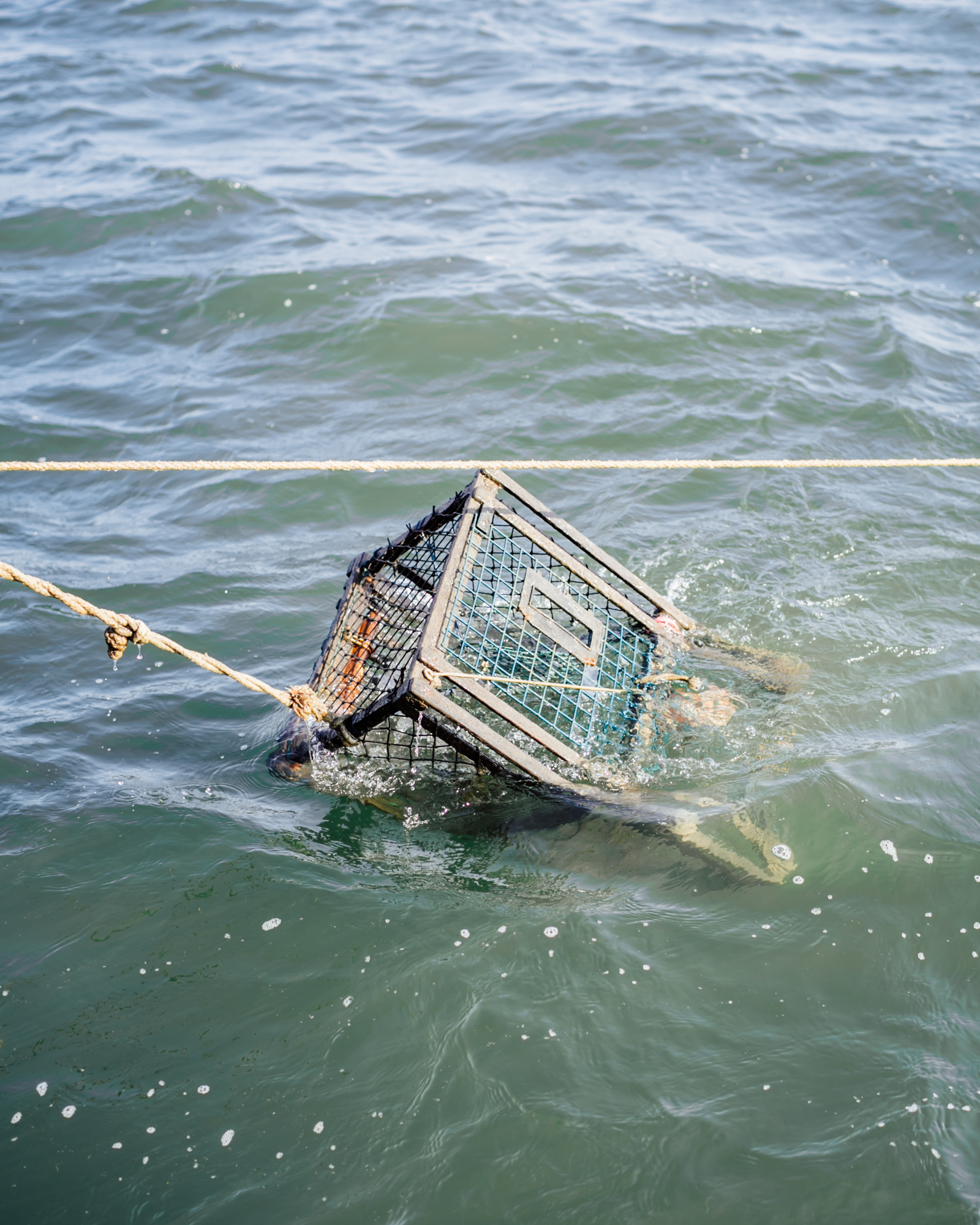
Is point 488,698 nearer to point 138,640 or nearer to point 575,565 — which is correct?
point 575,565

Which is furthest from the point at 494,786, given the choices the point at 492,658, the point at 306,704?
the point at 306,704

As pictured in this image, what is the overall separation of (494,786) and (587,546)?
1213 mm

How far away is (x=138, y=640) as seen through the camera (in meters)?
3.17

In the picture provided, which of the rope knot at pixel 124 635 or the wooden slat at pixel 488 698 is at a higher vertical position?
the rope knot at pixel 124 635

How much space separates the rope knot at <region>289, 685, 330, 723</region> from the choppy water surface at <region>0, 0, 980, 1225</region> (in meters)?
0.75

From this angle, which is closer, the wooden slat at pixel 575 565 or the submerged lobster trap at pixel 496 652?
the submerged lobster trap at pixel 496 652

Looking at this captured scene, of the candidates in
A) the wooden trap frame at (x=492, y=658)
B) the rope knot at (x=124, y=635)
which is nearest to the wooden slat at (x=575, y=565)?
the wooden trap frame at (x=492, y=658)

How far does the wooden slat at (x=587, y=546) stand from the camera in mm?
4270

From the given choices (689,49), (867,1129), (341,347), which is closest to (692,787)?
(867,1129)

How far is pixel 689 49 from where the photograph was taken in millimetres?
14352

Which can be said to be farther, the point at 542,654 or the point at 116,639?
the point at 542,654

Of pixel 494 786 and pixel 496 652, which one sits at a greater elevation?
pixel 496 652

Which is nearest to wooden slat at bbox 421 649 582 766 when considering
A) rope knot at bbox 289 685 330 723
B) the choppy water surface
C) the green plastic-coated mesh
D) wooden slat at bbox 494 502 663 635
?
the green plastic-coated mesh

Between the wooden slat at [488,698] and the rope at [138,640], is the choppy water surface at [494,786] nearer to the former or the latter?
the wooden slat at [488,698]
